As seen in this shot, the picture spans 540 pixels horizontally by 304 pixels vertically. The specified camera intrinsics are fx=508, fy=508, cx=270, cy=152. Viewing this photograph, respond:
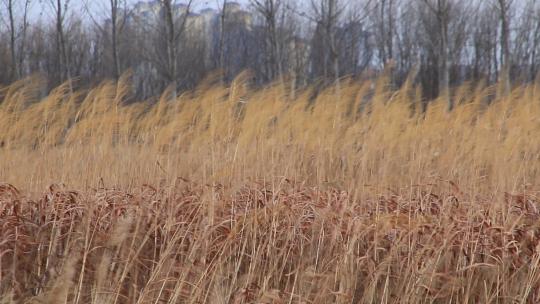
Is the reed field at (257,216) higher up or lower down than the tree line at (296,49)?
lower down

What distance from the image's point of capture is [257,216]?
266 centimetres

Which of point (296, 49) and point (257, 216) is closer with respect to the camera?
point (257, 216)

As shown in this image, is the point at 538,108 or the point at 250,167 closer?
the point at 250,167

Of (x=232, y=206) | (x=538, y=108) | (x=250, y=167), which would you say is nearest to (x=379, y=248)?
(x=232, y=206)

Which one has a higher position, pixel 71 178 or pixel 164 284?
pixel 71 178

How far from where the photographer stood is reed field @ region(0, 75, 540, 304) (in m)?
2.39

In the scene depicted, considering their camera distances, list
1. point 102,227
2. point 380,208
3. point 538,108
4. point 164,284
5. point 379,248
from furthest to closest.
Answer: point 538,108, point 380,208, point 102,227, point 379,248, point 164,284

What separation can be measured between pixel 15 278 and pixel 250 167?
1.68 m

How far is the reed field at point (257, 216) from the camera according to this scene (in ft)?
7.83

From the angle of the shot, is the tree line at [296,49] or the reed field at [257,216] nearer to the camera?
the reed field at [257,216]

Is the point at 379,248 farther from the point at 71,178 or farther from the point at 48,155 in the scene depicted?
the point at 48,155

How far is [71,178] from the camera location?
354cm

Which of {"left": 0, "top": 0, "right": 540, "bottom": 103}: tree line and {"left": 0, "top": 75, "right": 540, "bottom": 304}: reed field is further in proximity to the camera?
Result: {"left": 0, "top": 0, "right": 540, "bottom": 103}: tree line

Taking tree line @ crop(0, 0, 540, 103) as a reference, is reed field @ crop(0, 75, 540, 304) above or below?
below
